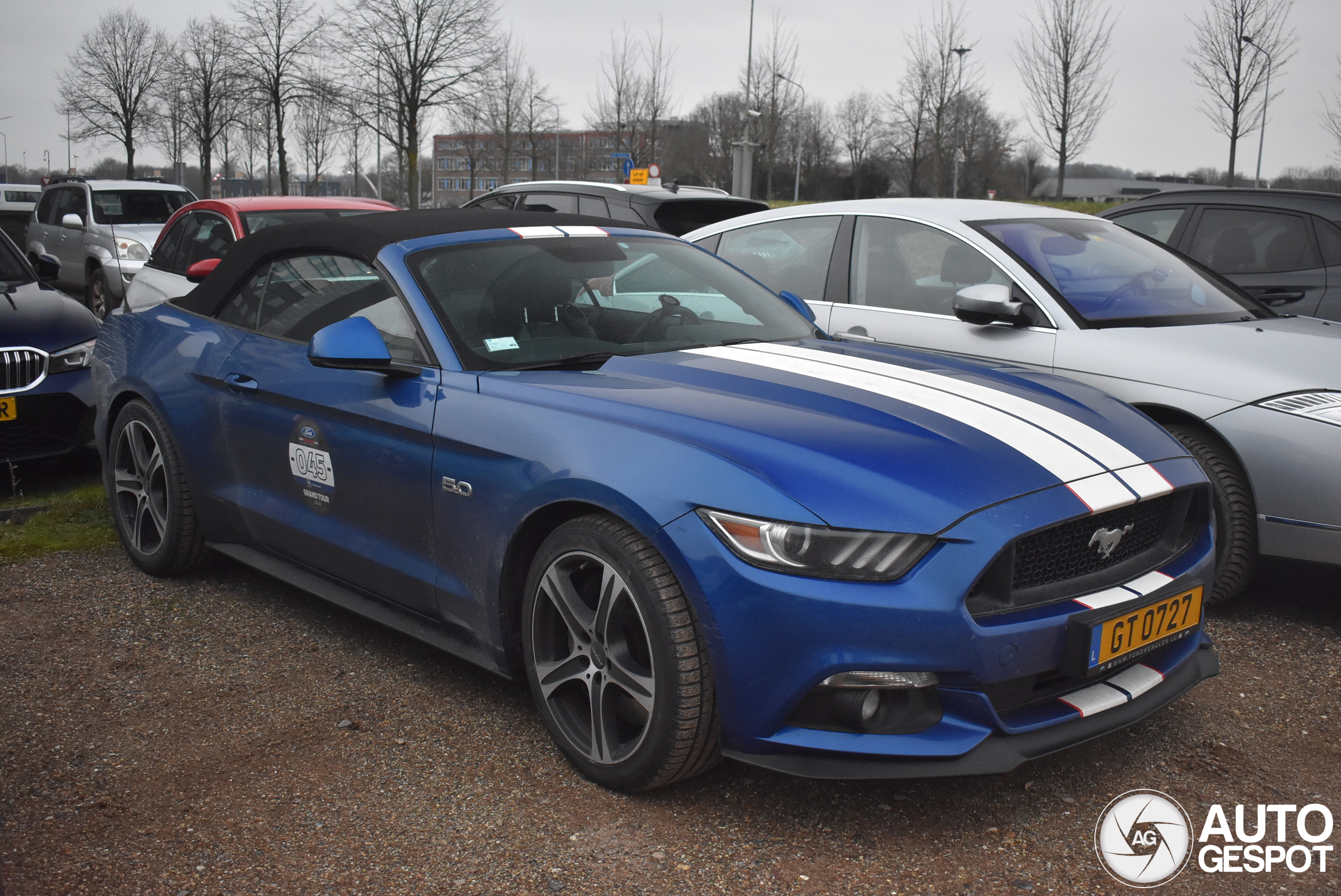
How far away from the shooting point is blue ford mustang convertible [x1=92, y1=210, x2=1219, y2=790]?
2457 mm

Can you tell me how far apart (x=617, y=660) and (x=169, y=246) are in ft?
26.1

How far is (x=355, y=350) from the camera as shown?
3.26m

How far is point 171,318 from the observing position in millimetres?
4566

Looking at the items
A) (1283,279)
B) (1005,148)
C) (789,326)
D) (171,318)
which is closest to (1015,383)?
(789,326)

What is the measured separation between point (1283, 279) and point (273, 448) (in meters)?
5.68

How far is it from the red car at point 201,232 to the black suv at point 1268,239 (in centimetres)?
649

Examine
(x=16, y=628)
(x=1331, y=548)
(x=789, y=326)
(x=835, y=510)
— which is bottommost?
(x=16, y=628)

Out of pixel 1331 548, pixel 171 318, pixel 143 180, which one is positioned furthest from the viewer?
pixel 143 180

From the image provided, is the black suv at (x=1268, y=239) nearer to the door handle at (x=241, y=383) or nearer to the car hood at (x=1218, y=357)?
the car hood at (x=1218, y=357)

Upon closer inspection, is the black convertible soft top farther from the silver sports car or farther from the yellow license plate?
the yellow license plate

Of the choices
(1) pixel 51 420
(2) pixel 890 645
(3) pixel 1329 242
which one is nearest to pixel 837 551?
(2) pixel 890 645

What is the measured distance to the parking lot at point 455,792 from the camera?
8.21 feet

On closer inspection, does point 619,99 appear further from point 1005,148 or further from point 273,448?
point 273,448

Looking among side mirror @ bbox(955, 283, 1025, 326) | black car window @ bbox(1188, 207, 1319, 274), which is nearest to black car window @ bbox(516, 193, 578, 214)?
black car window @ bbox(1188, 207, 1319, 274)
